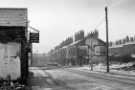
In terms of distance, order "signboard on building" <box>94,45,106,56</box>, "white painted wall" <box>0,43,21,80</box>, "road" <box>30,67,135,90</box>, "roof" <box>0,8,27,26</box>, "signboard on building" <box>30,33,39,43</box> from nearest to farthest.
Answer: "road" <box>30,67,135,90</box> → "white painted wall" <box>0,43,21,80</box> → "roof" <box>0,8,27,26</box> → "signboard on building" <box>30,33,39,43</box> → "signboard on building" <box>94,45,106,56</box>

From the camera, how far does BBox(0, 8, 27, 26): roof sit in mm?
17778

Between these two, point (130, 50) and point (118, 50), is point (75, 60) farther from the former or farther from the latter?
point (130, 50)

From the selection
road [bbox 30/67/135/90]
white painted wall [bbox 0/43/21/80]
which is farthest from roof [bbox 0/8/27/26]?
road [bbox 30/67/135/90]

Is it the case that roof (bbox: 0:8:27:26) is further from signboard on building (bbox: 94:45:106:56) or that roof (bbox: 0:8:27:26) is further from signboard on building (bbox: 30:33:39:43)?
signboard on building (bbox: 94:45:106:56)

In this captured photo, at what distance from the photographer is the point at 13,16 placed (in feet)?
61.0

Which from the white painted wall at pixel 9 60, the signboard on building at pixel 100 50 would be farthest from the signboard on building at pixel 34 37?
the signboard on building at pixel 100 50

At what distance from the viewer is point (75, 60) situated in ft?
269

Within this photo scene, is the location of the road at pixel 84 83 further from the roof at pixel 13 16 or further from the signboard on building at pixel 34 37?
the roof at pixel 13 16

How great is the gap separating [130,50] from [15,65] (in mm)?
52539

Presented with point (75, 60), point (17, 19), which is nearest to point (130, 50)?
point (75, 60)

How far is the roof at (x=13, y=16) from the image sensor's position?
17.8 metres

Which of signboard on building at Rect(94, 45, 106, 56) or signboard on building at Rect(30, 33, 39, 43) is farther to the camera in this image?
signboard on building at Rect(94, 45, 106, 56)

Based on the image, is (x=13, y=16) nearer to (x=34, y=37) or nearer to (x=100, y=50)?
(x=34, y=37)

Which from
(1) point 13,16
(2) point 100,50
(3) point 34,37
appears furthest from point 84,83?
(2) point 100,50
